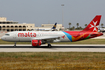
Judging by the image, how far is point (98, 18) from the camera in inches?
1302

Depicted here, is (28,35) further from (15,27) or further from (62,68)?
(15,27)

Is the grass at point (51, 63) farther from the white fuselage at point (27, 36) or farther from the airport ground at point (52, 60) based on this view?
the white fuselage at point (27, 36)

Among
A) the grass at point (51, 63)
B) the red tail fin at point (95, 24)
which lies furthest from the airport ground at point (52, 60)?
the red tail fin at point (95, 24)

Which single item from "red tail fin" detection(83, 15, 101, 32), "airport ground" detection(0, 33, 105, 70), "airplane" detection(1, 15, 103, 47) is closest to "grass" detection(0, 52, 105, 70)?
"airport ground" detection(0, 33, 105, 70)

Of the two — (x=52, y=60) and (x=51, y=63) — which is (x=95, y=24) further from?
(x=51, y=63)

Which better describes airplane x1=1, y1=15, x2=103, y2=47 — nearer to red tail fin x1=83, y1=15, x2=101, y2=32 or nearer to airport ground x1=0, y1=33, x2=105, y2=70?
red tail fin x1=83, y1=15, x2=101, y2=32

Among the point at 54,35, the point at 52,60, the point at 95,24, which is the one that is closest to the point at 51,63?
the point at 52,60

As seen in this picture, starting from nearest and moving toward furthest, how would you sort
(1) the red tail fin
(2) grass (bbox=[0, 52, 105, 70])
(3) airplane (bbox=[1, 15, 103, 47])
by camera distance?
(2) grass (bbox=[0, 52, 105, 70])
(3) airplane (bbox=[1, 15, 103, 47])
(1) the red tail fin

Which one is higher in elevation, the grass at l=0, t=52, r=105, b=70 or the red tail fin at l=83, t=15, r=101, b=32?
the red tail fin at l=83, t=15, r=101, b=32

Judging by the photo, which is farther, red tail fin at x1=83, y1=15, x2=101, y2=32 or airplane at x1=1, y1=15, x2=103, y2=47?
red tail fin at x1=83, y1=15, x2=101, y2=32

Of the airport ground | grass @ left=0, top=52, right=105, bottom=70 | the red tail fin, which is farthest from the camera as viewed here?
the red tail fin

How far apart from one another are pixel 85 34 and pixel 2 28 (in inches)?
5787

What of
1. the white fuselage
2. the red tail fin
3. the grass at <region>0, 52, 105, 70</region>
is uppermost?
the red tail fin

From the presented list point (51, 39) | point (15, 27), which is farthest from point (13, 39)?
point (15, 27)
